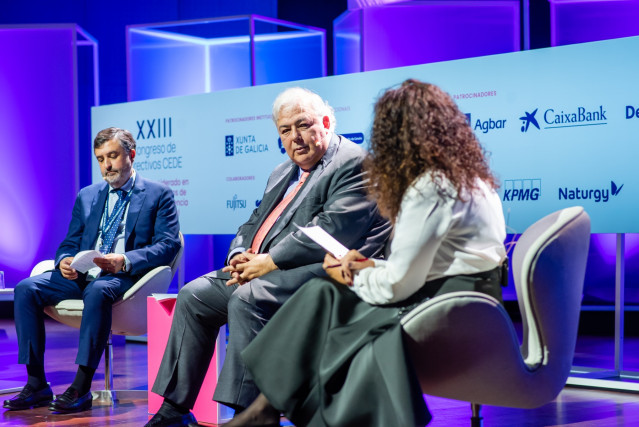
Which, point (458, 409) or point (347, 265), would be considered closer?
point (347, 265)

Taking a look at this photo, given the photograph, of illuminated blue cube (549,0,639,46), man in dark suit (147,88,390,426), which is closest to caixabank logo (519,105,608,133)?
illuminated blue cube (549,0,639,46)

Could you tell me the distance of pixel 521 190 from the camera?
4.07 meters

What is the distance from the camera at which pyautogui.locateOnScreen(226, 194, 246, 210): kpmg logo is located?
532cm

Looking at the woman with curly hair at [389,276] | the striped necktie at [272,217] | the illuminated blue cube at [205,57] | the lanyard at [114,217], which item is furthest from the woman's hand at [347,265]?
the illuminated blue cube at [205,57]

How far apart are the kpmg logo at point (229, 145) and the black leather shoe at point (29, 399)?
2.17 m

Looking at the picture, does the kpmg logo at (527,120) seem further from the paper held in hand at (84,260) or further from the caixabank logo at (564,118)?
the paper held in hand at (84,260)

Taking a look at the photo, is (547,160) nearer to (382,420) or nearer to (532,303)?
(532,303)

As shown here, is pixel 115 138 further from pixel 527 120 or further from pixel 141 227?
pixel 527 120

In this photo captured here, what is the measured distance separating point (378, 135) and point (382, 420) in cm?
76

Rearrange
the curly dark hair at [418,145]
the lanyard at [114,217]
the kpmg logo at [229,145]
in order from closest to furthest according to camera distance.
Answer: the curly dark hair at [418,145], the lanyard at [114,217], the kpmg logo at [229,145]

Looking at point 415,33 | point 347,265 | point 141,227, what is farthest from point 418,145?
point 415,33

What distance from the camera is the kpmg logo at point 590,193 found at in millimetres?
3791

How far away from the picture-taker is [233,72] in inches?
247

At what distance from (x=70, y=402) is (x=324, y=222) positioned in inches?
59.5
